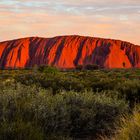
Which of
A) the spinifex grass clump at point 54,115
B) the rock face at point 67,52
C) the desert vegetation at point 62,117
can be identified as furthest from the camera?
the rock face at point 67,52

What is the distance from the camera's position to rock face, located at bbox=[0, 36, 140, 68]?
13075cm

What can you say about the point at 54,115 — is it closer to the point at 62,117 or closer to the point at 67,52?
the point at 62,117

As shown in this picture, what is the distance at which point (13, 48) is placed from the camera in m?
136

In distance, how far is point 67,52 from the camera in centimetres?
13488

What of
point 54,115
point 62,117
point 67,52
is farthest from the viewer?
point 67,52

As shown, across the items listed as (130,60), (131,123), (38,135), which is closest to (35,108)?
(38,135)

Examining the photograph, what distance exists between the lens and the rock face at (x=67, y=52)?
429ft

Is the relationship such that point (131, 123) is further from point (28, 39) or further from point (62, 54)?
point (28, 39)

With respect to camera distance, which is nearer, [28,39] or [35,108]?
[35,108]

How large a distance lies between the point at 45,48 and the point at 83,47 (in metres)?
12.6

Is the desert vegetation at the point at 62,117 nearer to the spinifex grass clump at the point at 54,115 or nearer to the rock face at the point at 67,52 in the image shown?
the spinifex grass clump at the point at 54,115

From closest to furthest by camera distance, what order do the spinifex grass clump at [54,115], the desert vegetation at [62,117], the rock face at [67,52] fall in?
the desert vegetation at [62,117]
the spinifex grass clump at [54,115]
the rock face at [67,52]

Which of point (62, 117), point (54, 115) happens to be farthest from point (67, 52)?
point (54, 115)

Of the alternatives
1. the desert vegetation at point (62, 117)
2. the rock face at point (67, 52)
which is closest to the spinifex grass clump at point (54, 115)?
the desert vegetation at point (62, 117)
